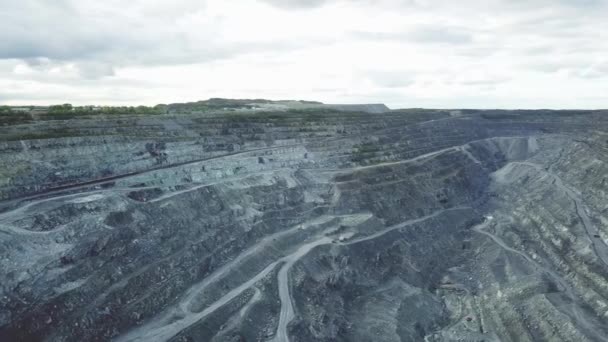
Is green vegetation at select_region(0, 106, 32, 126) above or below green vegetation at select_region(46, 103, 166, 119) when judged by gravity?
below

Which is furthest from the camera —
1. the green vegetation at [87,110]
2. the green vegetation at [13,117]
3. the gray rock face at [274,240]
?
the green vegetation at [87,110]

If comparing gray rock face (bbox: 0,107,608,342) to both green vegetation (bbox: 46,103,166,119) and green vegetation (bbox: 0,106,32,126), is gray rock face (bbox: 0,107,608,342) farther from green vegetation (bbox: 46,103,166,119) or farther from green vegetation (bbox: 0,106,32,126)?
green vegetation (bbox: 46,103,166,119)

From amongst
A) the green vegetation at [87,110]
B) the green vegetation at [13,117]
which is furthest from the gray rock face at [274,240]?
the green vegetation at [87,110]

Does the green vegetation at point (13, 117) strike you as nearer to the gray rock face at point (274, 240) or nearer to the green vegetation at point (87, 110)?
the gray rock face at point (274, 240)

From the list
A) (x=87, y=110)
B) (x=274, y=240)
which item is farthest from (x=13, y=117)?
(x=274, y=240)

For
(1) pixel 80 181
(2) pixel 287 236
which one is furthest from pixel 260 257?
(1) pixel 80 181

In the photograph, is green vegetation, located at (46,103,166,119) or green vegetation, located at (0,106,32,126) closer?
green vegetation, located at (0,106,32,126)

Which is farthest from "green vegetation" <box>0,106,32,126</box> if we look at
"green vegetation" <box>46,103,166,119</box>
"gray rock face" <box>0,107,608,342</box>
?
"green vegetation" <box>46,103,166,119</box>

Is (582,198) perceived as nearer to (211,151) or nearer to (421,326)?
(421,326)
